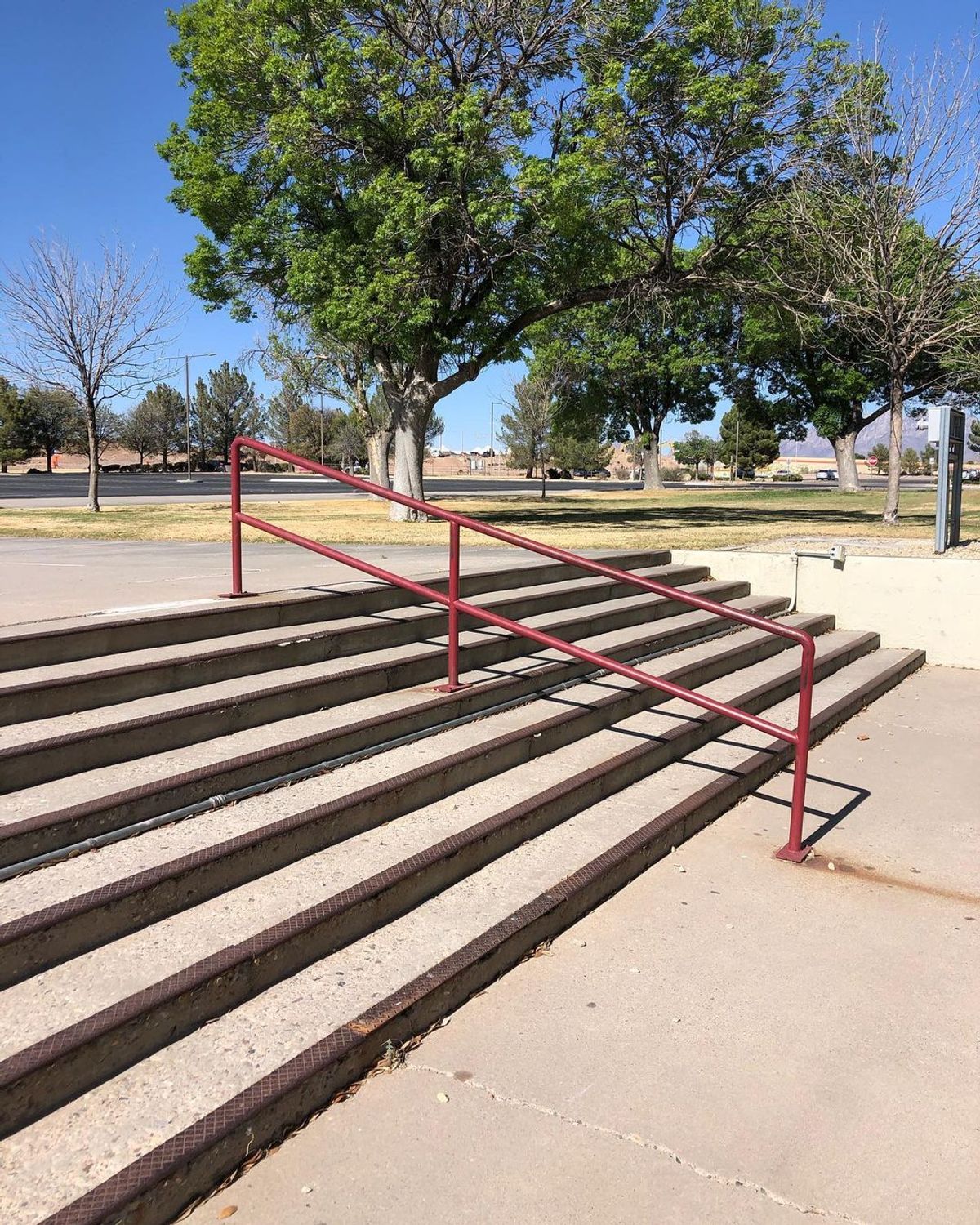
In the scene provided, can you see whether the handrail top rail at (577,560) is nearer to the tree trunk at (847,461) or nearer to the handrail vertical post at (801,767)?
the handrail vertical post at (801,767)

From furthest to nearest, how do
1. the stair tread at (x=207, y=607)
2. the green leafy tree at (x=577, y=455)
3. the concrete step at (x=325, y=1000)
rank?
the green leafy tree at (x=577, y=455)
the stair tread at (x=207, y=607)
the concrete step at (x=325, y=1000)

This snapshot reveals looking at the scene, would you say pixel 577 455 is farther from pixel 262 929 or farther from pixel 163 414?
pixel 262 929

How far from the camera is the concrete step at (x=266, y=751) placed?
342 cm

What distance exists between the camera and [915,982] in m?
3.56

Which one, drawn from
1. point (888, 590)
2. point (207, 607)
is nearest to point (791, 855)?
point (207, 607)

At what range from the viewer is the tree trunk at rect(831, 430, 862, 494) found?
4219 cm

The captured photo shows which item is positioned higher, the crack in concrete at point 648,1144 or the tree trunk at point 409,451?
the tree trunk at point 409,451

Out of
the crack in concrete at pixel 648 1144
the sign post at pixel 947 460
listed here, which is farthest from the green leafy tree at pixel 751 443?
the crack in concrete at pixel 648 1144

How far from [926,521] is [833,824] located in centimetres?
1592

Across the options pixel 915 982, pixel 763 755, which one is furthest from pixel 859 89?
pixel 915 982

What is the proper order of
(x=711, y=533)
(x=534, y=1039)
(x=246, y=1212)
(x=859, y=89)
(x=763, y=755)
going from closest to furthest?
1. (x=246, y=1212)
2. (x=534, y=1039)
3. (x=763, y=755)
4. (x=711, y=533)
5. (x=859, y=89)

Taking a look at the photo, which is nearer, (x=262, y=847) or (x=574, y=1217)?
(x=574, y=1217)

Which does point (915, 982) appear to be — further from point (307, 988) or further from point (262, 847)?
point (262, 847)

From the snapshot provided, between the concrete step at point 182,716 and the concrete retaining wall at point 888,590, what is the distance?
4528 mm
